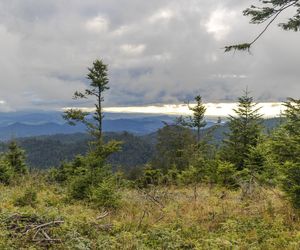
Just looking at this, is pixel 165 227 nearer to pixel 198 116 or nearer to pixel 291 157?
pixel 291 157

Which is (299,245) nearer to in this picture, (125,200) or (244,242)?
(244,242)

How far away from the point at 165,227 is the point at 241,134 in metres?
16.6

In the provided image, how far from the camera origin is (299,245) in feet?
21.1

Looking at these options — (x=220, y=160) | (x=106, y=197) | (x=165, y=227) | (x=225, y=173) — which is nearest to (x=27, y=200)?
(x=106, y=197)

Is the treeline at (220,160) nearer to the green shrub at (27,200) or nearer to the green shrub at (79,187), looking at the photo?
the green shrub at (79,187)

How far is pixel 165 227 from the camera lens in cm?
791

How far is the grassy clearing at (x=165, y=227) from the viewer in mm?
6512

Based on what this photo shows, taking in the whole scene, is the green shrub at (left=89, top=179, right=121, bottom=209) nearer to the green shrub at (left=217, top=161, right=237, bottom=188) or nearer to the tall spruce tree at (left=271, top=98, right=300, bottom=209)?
the tall spruce tree at (left=271, top=98, right=300, bottom=209)

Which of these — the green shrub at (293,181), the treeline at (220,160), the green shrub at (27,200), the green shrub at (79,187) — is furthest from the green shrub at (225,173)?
the green shrub at (27,200)

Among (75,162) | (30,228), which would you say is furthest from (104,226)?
(75,162)

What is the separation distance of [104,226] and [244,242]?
3.05 meters

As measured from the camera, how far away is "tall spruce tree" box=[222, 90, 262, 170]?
2306cm

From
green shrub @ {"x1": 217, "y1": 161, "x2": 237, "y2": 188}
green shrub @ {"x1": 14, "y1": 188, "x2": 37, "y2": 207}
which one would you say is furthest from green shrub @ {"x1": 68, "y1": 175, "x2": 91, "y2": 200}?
green shrub @ {"x1": 217, "y1": 161, "x2": 237, "y2": 188}

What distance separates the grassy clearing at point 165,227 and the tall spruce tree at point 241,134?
13219 millimetres
